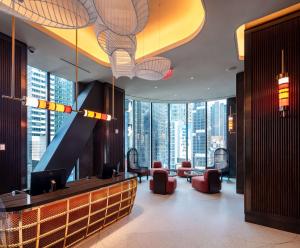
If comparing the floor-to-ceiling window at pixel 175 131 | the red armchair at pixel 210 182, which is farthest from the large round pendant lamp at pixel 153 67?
the floor-to-ceiling window at pixel 175 131

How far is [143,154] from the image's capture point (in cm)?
1172

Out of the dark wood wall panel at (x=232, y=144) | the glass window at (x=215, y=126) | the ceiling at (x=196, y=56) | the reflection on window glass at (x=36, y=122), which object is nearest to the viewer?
the ceiling at (x=196, y=56)

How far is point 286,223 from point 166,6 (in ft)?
15.1

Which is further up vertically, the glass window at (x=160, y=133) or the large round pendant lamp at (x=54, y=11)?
the large round pendant lamp at (x=54, y=11)

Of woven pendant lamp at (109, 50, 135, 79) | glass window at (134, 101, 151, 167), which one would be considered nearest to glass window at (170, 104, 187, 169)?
glass window at (134, 101, 151, 167)

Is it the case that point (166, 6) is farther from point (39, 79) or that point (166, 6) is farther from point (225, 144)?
point (225, 144)

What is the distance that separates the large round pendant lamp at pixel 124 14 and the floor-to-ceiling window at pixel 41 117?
458 cm

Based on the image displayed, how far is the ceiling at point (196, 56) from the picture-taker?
361 centimetres

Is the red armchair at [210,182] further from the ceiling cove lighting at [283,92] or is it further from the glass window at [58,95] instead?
the glass window at [58,95]

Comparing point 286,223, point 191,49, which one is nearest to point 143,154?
point 191,49

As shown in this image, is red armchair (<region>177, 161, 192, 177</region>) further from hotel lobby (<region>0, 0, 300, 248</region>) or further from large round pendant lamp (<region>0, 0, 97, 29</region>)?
large round pendant lamp (<region>0, 0, 97, 29</region>)

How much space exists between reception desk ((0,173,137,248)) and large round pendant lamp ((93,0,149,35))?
237 centimetres

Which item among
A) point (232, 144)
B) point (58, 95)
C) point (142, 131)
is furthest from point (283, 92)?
point (142, 131)

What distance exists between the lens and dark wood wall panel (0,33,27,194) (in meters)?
4.31
